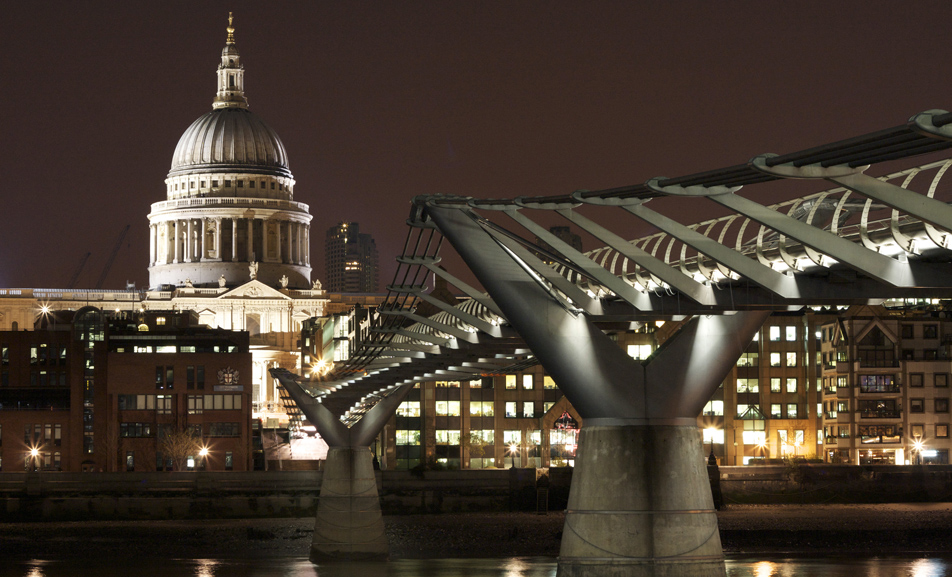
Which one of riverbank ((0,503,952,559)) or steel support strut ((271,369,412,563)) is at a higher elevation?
steel support strut ((271,369,412,563))

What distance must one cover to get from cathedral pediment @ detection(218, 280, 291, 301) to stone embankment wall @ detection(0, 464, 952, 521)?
106 meters

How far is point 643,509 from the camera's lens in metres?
28.3

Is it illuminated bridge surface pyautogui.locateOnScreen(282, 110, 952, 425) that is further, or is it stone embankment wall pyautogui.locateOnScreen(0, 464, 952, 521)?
stone embankment wall pyautogui.locateOnScreen(0, 464, 952, 521)

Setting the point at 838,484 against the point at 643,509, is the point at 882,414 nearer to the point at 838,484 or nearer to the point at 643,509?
the point at 838,484

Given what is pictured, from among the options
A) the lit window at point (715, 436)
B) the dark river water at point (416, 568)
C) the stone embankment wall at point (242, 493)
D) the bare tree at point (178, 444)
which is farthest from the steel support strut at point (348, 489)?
the lit window at point (715, 436)

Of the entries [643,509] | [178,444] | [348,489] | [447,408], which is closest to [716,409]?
[447,408]

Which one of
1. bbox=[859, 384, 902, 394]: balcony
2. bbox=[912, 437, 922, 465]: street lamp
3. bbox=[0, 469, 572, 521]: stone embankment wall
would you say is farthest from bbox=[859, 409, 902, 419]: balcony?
bbox=[0, 469, 572, 521]: stone embankment wall

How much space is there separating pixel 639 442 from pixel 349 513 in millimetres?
37478

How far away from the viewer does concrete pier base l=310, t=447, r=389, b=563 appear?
63.1 m

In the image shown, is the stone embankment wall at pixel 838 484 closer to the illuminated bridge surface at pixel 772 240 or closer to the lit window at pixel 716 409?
the lit window at pixel 716 409

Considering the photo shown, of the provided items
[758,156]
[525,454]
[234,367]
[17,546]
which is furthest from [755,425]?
[758,156]

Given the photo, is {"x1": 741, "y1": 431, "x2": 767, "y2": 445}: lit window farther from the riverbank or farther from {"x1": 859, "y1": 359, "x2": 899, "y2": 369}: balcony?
the riverbank

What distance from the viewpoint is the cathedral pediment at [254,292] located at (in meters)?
193

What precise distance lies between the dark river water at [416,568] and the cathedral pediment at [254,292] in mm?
129335
